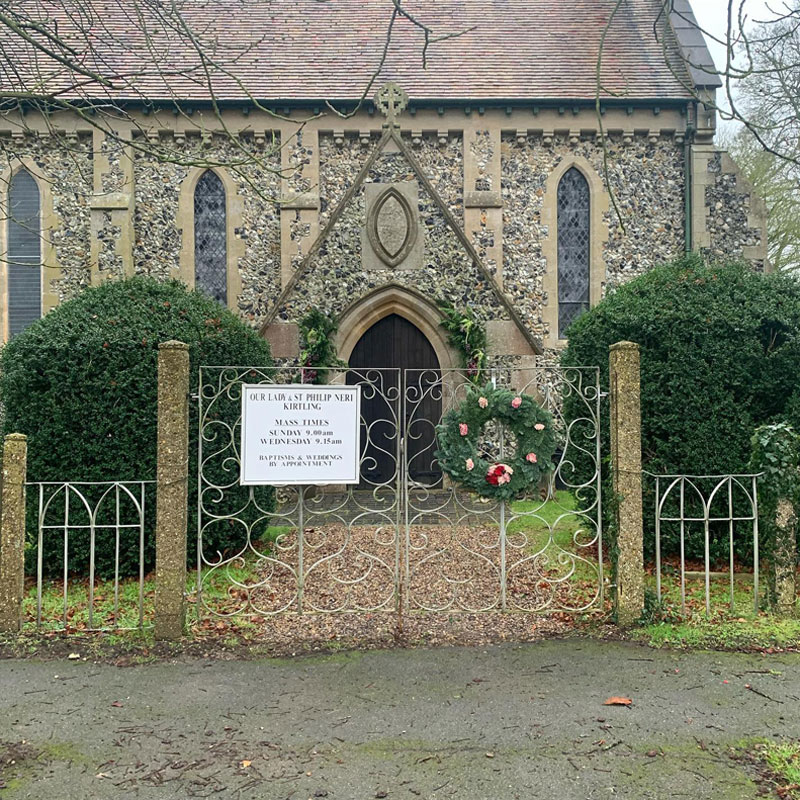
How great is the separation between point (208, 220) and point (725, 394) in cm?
1058

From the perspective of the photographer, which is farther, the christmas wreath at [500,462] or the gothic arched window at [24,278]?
the gothic arched window at [24,278]

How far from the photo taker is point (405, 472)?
18.3ft

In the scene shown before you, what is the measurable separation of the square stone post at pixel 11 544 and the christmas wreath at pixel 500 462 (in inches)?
138

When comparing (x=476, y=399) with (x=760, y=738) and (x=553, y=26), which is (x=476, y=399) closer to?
(x=760, y=738)

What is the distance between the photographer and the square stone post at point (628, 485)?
213 inches

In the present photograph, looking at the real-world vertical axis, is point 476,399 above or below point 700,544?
above

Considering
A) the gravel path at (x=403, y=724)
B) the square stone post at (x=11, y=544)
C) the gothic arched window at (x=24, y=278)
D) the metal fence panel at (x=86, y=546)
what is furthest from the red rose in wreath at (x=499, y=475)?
the gothic arched window at (x=24, y=278)

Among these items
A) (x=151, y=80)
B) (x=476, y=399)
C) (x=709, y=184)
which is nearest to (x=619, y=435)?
(x=476, y=399)

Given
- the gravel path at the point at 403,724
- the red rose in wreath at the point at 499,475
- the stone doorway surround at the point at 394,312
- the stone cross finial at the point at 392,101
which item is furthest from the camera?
the stone doorway surround at the point at 394,312

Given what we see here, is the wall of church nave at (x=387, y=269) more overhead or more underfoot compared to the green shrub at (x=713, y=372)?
more overhead

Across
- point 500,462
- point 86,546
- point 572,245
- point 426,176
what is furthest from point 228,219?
point 500,462

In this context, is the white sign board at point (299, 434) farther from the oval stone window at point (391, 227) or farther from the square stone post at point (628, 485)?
the oval stone window at point (391, 227)

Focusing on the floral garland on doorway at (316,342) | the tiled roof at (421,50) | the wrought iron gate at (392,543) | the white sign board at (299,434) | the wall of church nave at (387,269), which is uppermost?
the tiled roof at (421,50)

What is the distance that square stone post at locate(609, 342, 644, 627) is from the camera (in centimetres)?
542
